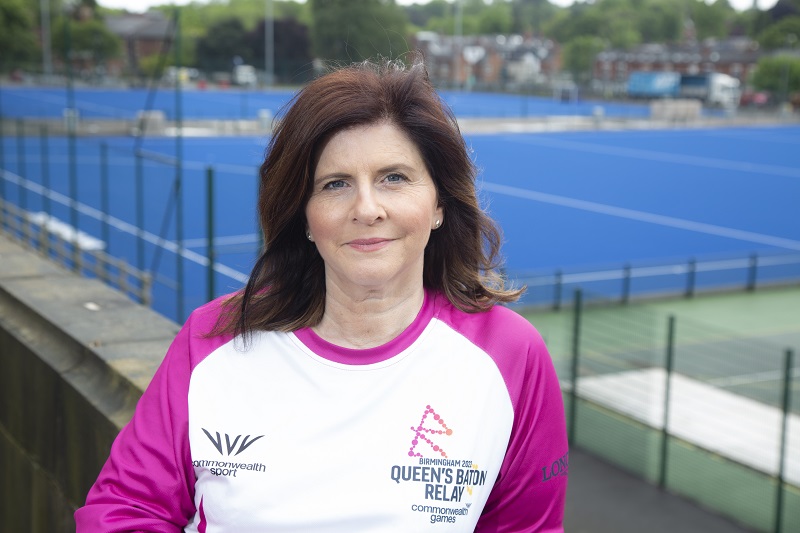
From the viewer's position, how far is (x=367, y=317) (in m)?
1.93

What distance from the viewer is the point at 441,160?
6.32 feet

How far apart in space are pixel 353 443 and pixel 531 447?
0.97 ft

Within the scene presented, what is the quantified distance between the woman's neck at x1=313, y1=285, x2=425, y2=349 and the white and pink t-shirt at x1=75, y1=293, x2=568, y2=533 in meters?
0.04

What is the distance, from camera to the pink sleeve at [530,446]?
1.82 m

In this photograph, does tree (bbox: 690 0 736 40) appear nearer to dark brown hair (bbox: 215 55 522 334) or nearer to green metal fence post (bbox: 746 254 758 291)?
green metal fence post (bbox: 746 254 758 291)

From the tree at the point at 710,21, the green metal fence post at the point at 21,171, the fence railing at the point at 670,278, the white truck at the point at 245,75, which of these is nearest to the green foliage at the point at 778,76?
the white truck at the point at 245,75

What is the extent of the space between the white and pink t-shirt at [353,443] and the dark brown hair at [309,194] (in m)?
0.12

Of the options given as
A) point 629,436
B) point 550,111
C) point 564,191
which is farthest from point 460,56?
point 629,436

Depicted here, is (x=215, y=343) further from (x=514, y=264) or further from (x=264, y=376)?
(x=514, y=264)

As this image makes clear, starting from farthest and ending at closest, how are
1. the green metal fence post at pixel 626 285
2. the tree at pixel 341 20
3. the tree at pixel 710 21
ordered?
the tree at pixel 710 21 → the tree at pixel 341 20 → the green metal fence post at pixel 626 285

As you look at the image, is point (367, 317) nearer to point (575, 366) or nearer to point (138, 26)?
point (575, 366)

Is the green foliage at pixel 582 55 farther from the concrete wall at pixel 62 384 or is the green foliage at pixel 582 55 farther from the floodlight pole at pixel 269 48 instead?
the concrete wall at pixel 62 384

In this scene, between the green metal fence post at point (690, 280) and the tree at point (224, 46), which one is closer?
the green metal fence post at point (690, 280)

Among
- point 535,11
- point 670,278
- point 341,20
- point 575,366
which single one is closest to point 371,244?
point 575,366
